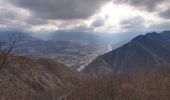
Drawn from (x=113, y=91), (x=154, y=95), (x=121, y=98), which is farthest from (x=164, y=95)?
(x=113, y=91)

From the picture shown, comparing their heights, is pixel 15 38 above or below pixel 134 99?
above

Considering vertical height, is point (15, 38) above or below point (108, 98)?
above

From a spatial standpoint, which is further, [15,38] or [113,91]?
[113,91]

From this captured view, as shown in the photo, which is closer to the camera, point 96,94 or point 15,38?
point 15,38

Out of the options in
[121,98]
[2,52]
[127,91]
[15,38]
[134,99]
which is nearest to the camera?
[2,52]

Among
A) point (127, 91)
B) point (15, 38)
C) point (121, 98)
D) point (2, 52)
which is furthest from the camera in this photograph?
point (127, 91)

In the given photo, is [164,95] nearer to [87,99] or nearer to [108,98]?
[108,98]

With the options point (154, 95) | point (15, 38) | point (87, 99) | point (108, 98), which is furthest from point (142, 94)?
point (15, 38)

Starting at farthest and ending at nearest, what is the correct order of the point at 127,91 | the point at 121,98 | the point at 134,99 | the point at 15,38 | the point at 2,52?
the point at 127,91 < the point at 121,98 < the point at 134,99 < the point at 15,38 < the point at 2,52

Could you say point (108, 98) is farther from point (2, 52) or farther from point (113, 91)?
point (2, 52)

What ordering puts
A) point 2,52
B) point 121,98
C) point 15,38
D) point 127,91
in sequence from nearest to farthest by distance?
point 2,52 → point 15,38 → point 121,98 → point 127,91
